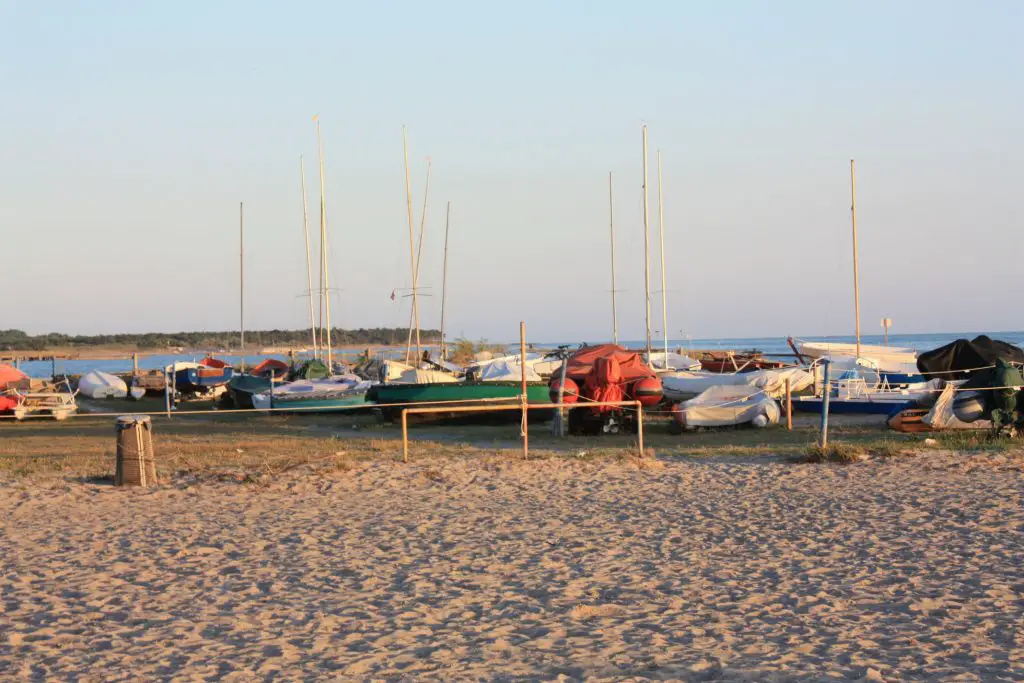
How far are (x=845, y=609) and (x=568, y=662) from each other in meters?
2.48

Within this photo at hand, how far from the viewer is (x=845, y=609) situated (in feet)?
27.4

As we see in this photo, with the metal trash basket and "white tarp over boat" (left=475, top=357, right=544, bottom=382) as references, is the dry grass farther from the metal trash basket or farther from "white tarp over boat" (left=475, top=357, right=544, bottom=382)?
"white tarp over boat" (left=475, top=357, right=544, bottom=382)

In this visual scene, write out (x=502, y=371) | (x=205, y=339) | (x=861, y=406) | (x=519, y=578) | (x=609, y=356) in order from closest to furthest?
(x=519, y=578)
(x=609, y=356)
(x=861, y=406)
(x=502, y=371)
(x=205, y=339)

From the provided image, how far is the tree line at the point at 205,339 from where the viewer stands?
358 ft

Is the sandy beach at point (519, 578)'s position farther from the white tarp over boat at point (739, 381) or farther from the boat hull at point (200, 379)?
the boat hull at point (200, 379)

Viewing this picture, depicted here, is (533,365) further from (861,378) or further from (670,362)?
(861,378)

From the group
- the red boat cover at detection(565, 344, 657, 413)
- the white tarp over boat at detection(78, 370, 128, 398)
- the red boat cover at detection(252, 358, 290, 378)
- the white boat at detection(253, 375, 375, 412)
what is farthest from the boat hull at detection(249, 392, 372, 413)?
the white tarp over boat at detection(78, 370, 128, 398)

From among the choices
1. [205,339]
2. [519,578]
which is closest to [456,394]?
[519,578]

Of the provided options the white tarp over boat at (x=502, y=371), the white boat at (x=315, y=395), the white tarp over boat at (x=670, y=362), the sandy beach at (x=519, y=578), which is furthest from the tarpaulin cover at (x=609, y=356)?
the white tarp over boat at (x=670, y=362)

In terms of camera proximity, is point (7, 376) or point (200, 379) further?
point (200, 379)

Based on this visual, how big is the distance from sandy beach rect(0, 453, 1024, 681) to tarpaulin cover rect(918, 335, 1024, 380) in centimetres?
1143

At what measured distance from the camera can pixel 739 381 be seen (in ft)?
94.9

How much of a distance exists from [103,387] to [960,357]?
3180 centimetres

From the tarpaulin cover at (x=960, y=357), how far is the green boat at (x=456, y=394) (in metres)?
9.11
